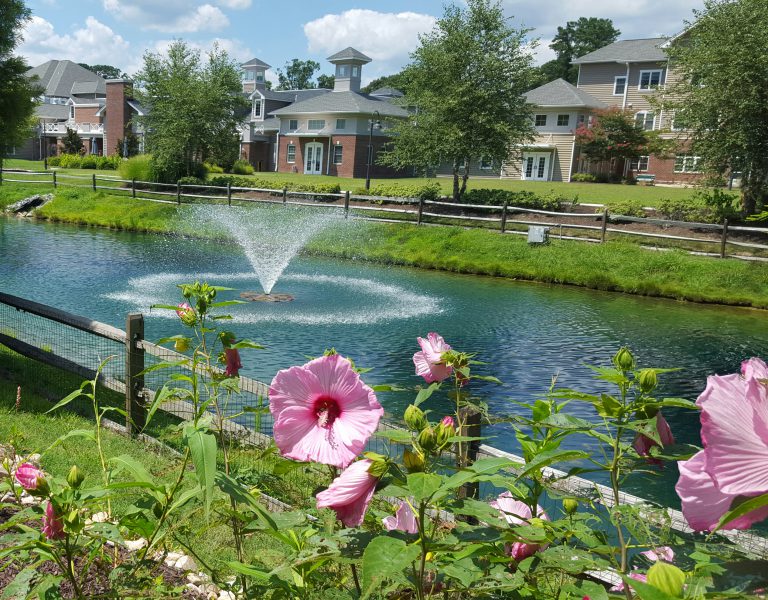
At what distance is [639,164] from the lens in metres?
41.6

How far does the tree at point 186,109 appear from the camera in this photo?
110 ft

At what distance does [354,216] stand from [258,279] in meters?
10.0

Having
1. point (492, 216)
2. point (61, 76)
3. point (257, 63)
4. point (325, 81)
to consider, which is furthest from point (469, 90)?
point (325, 81)

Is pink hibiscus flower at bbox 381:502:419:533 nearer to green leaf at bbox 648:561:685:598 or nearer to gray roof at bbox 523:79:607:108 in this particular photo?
green leaf at bbox 648:561:685:598

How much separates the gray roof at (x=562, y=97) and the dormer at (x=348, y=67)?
1161 centimetres

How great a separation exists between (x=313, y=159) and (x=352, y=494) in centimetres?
4850

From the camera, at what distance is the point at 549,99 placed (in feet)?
143

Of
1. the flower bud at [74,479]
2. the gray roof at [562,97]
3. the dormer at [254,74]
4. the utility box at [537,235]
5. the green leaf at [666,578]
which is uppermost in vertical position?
the dormer at [254,74]

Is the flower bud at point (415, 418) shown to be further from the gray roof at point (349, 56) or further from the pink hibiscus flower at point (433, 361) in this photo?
the gray roof at point (349, 56)

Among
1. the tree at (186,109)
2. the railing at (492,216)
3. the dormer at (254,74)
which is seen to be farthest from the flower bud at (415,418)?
the dormer at (254,74)

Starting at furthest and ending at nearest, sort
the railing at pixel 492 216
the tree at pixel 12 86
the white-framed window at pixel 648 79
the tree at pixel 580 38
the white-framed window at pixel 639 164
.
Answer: the tree at pixel 580 38 < the white-framed window at pixel 648 79 < the white-framed window at pixel 639 164 < the railing at pixel 492 216 < the tree at pixel 12 86

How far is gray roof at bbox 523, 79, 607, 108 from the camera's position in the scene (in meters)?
42.4

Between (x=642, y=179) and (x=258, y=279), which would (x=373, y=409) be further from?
(x=642, y=179)

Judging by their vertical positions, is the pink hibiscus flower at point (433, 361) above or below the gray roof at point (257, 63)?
below
